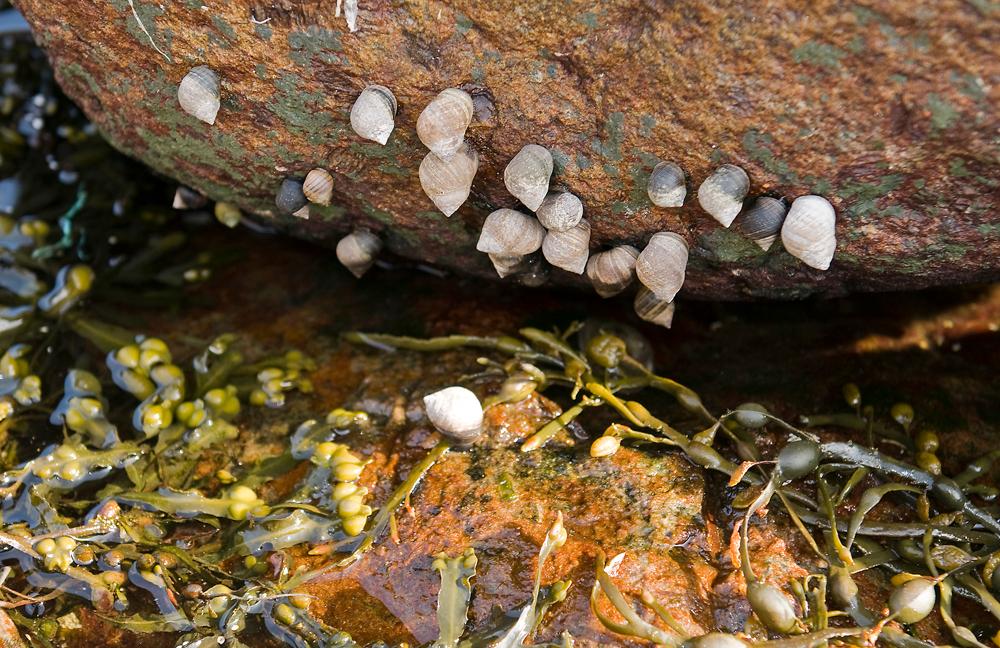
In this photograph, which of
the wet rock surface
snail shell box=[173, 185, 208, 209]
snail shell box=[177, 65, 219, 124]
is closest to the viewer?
the wet rock surface

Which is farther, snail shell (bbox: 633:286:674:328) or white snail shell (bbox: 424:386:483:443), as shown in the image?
snail shell (bbox: 633:286:674:328)

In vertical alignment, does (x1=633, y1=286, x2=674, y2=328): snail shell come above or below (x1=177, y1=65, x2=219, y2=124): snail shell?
below

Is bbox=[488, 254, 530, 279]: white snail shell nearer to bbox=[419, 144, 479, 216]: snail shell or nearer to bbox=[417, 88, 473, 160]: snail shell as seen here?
bbox=[419, 144, 479, 216]: snail shell

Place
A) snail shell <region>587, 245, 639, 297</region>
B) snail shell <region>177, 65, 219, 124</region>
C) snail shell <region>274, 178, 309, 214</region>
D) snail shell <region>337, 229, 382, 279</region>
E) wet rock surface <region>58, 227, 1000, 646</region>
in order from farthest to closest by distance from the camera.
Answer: snail shell <region>337, 229, 382, 279</region>
snail shell <region>274, 178, 309, 214</region>
snail shell <region>587, 245, 639, 297</region>
snail shell <region>177, 65, 219, 124</region>
wet rock surface <region>58, 227, 1000, 646</region>

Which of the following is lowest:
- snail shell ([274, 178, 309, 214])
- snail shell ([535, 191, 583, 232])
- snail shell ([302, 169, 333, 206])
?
snail shell ([274, 178, 309, 214])

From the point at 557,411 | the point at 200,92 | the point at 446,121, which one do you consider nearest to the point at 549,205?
the point at 446,121

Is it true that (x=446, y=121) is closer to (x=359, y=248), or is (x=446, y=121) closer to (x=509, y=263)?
(x=509, y=263)

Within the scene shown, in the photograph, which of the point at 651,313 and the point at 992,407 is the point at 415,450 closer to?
the point at 651,313

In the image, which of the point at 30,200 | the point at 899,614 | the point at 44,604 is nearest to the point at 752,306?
the point at 899,614

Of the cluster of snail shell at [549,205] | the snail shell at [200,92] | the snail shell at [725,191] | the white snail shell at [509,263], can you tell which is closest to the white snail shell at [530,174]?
the cluster of snail shell at [549,205]

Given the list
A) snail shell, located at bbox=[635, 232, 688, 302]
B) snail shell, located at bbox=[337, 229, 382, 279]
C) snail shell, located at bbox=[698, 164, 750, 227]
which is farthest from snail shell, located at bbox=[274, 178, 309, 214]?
snail shell, located at bbox=[698, 164, 750, 227]
